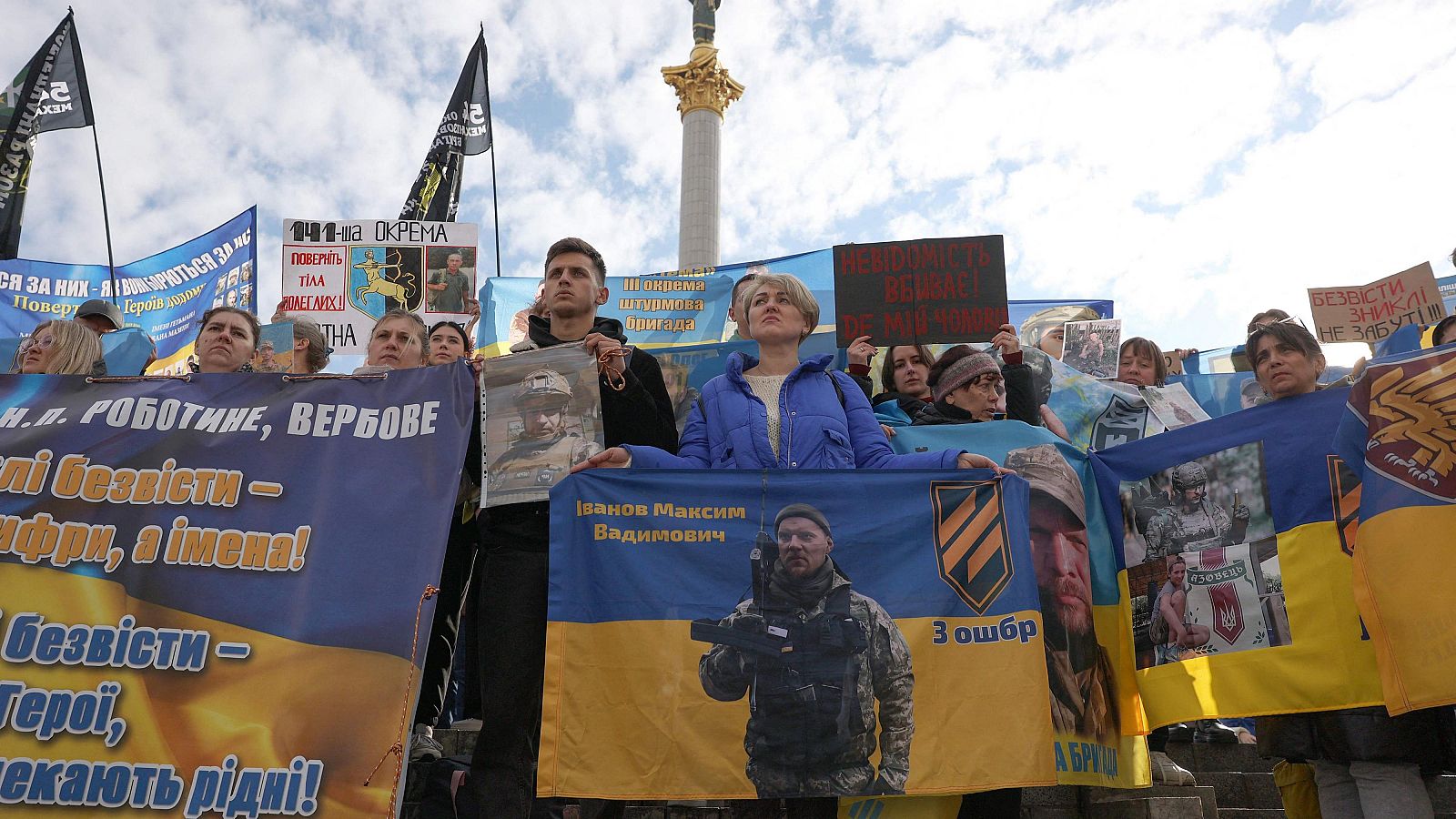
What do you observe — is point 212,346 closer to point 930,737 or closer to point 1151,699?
point 930,737

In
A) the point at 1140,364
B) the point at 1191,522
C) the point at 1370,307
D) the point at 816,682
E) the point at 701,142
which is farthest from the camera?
the point at 701,142

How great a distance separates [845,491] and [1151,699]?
5.73 ft

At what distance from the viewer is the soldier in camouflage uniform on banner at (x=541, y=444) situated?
4.41 meters

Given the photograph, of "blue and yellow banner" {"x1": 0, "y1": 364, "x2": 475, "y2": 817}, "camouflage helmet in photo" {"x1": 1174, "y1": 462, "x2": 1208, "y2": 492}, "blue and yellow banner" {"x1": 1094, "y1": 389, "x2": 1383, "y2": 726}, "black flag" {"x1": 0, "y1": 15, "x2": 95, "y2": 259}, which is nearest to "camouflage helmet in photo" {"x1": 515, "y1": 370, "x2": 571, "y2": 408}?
"blue and yellow banner" {"x1": 0, "y1": 364, "x2": 475, "y2": 817}

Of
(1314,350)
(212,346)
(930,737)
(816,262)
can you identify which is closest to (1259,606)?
(1314,350)

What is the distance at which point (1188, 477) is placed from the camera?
509cm

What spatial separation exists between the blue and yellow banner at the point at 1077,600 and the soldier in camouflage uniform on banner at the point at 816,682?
0.88m

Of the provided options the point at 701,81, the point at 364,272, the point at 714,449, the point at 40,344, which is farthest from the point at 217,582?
the point at 701,81

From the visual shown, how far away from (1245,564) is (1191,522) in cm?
31

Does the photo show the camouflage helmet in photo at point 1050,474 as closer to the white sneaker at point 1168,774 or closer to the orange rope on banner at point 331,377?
the white sneaker at point 1168,774

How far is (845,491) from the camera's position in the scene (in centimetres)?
434

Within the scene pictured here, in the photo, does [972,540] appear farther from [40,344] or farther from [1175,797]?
[40,344]

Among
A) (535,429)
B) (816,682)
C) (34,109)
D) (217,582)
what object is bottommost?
(816,682)

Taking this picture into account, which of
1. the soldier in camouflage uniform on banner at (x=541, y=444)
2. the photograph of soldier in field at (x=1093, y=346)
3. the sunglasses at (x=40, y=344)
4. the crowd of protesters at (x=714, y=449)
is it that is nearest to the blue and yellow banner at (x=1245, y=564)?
the crowd of protesters at (x=714, y=449)
